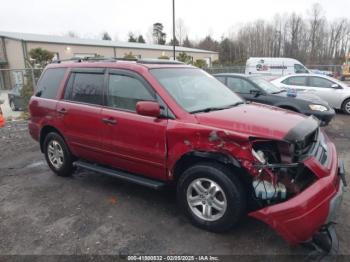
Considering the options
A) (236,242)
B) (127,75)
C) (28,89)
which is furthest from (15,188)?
(28,89)

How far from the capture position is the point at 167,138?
11.4 ft

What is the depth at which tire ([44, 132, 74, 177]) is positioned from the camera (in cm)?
498

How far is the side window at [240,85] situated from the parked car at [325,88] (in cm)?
339

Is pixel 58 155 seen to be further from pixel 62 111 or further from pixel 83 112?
pixel 83 112

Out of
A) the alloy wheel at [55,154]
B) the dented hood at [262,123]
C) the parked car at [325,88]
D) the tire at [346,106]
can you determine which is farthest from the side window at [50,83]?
the tire at [346,106]

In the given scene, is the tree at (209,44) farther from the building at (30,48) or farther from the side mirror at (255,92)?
the side mirror at (255,92)

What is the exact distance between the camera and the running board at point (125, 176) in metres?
3.71

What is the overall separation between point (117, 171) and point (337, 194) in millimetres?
A: 2714

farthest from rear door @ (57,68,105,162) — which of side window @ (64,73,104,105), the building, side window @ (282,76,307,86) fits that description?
the building

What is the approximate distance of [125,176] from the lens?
403 cm

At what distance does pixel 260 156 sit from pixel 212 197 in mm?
712

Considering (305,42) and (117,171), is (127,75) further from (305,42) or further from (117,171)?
(305,42)

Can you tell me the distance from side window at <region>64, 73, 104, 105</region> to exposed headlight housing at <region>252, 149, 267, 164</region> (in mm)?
2321

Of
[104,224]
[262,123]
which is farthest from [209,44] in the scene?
[104,224]
